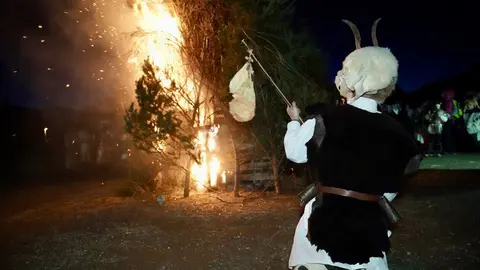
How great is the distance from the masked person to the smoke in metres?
7.40

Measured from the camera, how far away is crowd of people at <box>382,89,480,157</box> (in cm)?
1402

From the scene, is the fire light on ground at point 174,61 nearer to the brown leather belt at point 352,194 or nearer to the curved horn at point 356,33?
the curved horn at point 356,33

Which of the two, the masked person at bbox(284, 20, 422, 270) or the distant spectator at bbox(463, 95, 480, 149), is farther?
the distant spectator at bbox(463, 95, 480, 149)

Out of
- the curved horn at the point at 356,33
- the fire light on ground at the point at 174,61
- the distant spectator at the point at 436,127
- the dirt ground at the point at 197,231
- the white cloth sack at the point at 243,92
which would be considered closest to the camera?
the curved horn at the point at 356,33

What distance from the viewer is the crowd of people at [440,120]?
1402 cm

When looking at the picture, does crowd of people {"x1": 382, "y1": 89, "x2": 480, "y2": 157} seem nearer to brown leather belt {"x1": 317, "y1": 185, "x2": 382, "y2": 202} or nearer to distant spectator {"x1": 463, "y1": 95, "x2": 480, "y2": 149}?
distant spectator {"x1": 463, "y1": 95, "x2": 480, "y2": 149}

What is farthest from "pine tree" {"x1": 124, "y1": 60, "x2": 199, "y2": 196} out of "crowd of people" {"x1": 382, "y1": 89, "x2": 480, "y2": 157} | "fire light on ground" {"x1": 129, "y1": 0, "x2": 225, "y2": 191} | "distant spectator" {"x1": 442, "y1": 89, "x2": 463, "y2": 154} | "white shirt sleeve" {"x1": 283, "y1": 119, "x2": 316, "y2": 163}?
"distant spectator" {"x1": 442, "y1": 89, "x2": 463, "y2": 154}

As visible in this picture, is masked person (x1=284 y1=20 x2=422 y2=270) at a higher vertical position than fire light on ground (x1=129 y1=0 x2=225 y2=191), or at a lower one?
lower

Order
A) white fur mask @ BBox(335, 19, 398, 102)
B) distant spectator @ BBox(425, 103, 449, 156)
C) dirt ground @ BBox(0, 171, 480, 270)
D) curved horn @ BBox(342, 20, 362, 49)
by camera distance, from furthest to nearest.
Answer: distant spectator @ BBox(425, 103, 449, 156) < dirt ground @ BBox(0, 171, 480, 270) < curved horn @ BBox(342, 20, 362, 49) < white fur mask @ BBox(335, 19, 398, 102)

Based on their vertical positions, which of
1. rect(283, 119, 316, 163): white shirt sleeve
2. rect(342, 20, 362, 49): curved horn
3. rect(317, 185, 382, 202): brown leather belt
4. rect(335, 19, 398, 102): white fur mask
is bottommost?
rect(317, 185, 382, 202): brown leather belt

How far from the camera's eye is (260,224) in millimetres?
6750

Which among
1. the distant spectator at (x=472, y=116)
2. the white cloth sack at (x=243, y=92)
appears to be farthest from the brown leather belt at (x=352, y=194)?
the distant spectator at (x=472, y=116)

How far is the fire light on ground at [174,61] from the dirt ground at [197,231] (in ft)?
2.68

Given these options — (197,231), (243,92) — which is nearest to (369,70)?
(243,92)
